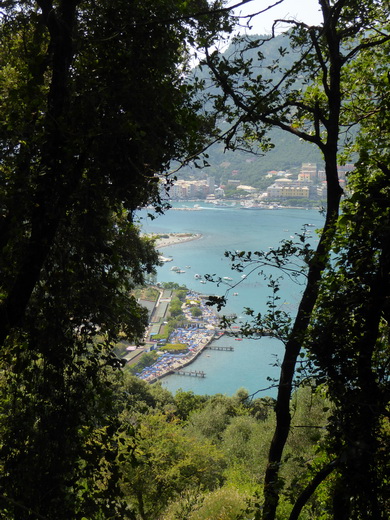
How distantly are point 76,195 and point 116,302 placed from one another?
0.64 meters

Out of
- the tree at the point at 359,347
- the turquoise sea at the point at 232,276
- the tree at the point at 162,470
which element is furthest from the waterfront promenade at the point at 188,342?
the tree at the point at 359,347

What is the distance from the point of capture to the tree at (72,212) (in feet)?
7.27

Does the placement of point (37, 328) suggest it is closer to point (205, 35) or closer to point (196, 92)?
point (196, 92)

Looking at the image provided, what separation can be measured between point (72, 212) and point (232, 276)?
29.1m

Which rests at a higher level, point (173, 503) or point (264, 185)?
point (264, 185)

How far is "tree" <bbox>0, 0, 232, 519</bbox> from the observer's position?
87.2 inches

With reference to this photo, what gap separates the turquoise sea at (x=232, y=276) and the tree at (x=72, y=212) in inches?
634

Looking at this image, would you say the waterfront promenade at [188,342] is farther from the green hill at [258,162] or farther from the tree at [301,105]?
the tree at [301,105]

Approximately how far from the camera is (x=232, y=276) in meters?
31.4

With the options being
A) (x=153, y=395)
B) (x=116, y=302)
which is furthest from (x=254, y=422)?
(x=116, y=302)

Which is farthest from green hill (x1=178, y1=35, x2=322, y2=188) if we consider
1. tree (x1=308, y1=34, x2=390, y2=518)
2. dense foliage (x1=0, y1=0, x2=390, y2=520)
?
tree (x1=308, y1=34, x2=390, y2=518)

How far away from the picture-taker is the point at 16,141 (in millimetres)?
2340

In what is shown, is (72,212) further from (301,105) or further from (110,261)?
(301,105)

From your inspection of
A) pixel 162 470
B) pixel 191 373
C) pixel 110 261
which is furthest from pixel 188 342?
pixel 110 261
